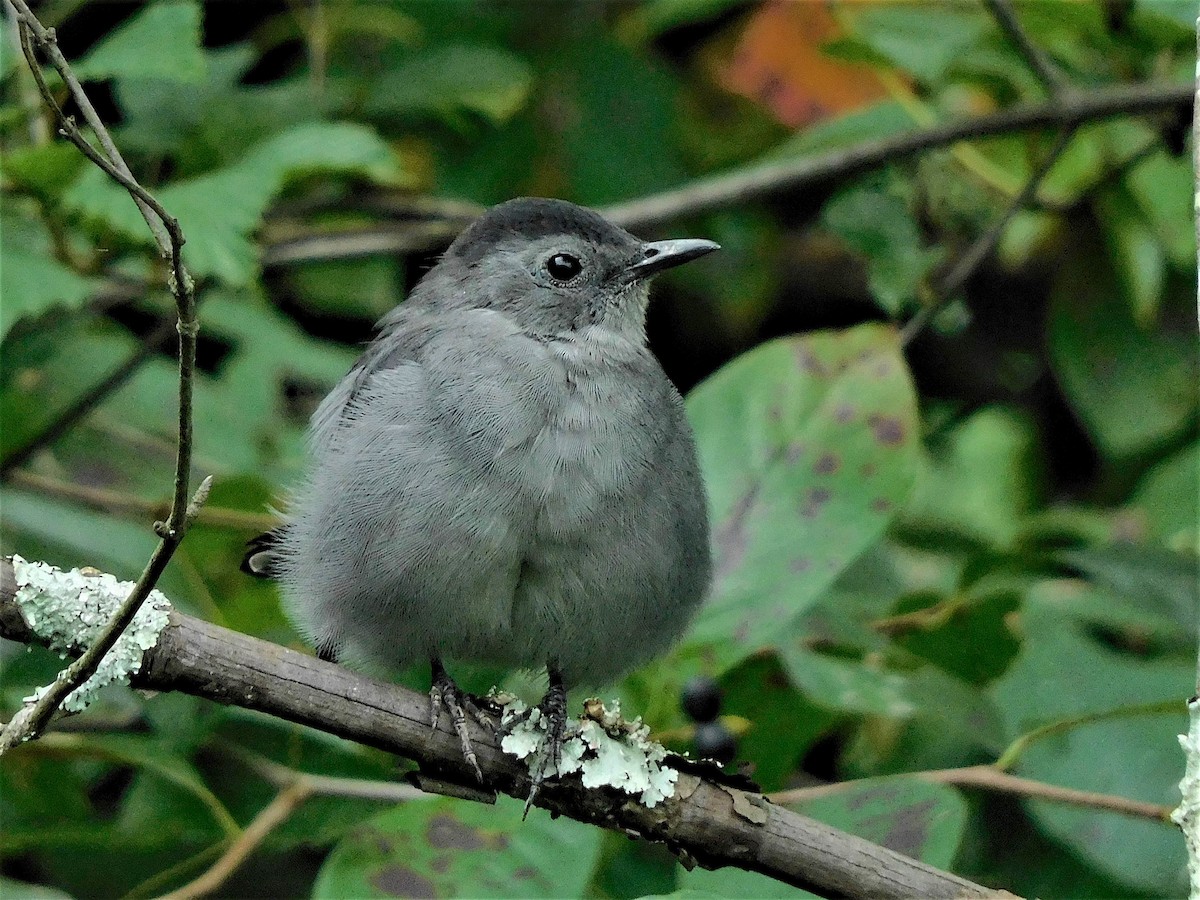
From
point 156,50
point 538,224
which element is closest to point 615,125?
point 538,224

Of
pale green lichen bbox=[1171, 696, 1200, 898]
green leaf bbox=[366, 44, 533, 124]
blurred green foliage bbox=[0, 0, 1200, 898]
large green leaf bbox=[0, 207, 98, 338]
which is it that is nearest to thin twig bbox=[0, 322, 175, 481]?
blurred green foliage bbox=[0, 0, 1200, 898]

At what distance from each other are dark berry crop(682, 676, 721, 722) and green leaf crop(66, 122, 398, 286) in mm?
1447

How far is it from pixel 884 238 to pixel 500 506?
1.75m

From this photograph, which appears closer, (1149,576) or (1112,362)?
(1149,576)

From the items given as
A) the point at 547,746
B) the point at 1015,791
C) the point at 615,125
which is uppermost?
the point at 615,125

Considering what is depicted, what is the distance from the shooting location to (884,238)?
4180 millimetres

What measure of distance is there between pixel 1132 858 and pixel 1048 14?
2496mm

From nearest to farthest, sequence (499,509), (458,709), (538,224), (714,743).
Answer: (458,709) < (499,509) < (714,743) < (538,224)

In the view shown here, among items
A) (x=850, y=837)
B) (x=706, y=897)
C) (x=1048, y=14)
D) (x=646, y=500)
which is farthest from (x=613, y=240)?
(x=706, y=897)

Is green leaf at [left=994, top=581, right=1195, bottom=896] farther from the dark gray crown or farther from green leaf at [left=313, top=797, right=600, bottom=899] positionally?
the dark gray crown

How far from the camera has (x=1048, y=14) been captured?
4242 mm

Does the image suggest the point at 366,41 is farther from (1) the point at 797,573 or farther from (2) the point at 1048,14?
(1) the point at 797,573

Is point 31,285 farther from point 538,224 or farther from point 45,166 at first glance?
point 538,224

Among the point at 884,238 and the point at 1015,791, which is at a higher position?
the point at 884,238
